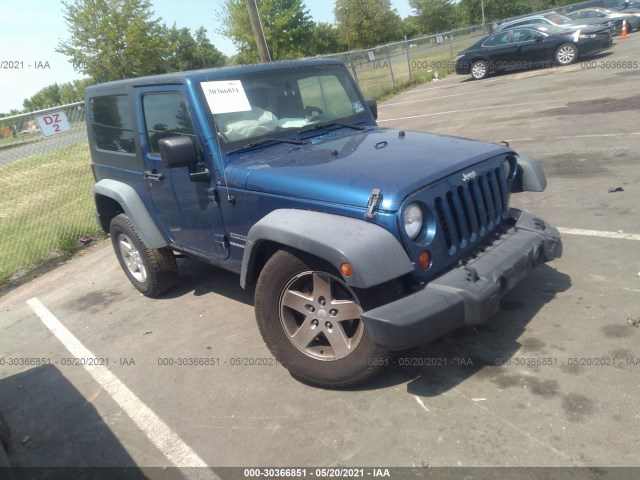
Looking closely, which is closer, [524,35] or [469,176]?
[469,176]

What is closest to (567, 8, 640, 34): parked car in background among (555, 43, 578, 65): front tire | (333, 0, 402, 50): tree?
(555, 43, 578, 65): front tire

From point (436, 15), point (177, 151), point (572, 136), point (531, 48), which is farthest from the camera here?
point (436, 15)

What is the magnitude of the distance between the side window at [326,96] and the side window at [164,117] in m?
1.00

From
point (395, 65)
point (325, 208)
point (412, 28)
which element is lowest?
point (325, 208)

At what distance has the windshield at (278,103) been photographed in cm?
398

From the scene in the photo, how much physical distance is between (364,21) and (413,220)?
180 feet

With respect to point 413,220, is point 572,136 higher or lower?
lower

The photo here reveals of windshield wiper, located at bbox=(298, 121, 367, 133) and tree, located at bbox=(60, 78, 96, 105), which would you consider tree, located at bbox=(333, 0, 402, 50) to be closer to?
tree, located at bbox=(60, 78, 96, 105)

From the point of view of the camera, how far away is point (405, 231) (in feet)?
9.61

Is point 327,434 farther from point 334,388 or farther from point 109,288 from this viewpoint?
point 109,288

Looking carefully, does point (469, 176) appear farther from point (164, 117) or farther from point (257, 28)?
point (257, 28)

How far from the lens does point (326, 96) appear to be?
4.70 m

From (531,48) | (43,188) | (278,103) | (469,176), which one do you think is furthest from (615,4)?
(469,176)

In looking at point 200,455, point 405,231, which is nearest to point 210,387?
point 200,455
